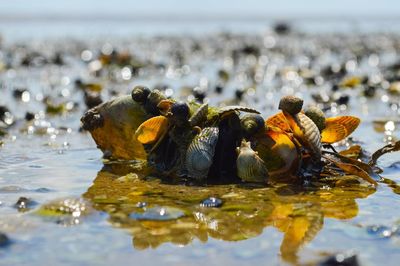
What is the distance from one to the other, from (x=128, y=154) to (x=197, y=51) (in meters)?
15.6

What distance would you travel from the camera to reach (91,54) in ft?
65.8

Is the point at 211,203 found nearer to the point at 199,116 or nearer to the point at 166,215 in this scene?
the point at 166,215

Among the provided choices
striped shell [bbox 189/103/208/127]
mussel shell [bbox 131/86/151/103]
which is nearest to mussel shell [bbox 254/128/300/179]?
striped shell [bbox 189/103/208/127]

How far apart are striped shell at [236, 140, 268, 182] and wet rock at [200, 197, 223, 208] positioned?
47 centimetres

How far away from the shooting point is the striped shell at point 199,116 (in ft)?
15.7

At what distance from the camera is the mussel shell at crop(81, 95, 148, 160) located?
5.23m

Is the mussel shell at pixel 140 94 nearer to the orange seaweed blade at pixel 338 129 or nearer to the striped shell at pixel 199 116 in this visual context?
the striped shell at pixel 199 116

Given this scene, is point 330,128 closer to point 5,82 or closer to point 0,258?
point 0,258

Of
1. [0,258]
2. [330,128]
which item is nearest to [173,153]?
[330,128]

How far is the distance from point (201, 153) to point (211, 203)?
553mm

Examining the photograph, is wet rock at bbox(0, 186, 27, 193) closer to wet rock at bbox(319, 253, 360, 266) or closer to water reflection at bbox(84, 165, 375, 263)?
water reflection at bbox(84, 165, 375, 263)

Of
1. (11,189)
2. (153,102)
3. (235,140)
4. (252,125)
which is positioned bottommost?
(11,189)

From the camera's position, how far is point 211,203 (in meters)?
4.09

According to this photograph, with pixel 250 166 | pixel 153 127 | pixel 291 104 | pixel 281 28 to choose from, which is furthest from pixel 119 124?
pixel 281 28
